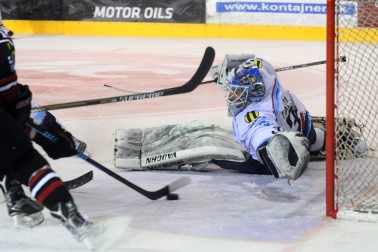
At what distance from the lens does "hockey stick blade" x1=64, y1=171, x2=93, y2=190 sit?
3.02 meters

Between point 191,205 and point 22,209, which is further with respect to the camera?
point 191,205

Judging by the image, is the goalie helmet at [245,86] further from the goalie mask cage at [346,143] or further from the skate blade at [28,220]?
the skate blade at [28,220]

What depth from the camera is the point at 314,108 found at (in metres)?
4.86

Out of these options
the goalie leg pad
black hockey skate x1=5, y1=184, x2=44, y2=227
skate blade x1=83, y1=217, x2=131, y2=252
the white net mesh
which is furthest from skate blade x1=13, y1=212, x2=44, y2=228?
the white net mesh

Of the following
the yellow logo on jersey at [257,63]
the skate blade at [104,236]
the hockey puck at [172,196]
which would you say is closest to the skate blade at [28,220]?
the skate blade at [104,236]

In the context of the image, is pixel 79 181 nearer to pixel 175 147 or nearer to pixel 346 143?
pixel 175 147

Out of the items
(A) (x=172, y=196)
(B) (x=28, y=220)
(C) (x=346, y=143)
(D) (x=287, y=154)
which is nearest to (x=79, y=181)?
(A) (x=172, y=196)

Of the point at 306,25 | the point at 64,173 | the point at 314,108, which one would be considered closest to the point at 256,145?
the point at 64,173

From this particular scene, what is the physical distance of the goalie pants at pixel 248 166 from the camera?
10.5ft

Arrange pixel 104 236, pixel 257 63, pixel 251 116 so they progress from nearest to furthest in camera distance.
→ pixel 104 236 → pixel 251 116 → pixel 257 63

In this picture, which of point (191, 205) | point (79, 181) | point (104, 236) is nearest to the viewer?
point (104, 236)

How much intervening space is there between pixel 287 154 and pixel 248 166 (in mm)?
350

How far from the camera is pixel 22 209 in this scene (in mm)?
2463

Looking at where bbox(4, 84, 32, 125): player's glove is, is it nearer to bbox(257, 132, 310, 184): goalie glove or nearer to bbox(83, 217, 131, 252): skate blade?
bbox(83, 217, 131, 252): skate blade
